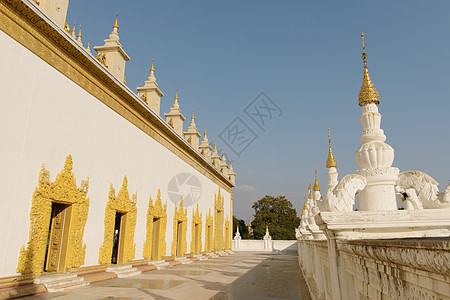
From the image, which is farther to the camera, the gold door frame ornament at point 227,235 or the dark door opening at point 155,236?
the gold door frame ornament at point 227,235

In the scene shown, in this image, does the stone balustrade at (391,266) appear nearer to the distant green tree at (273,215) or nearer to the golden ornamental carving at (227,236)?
the golden ornamental carving at (227,236)

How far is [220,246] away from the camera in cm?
2439

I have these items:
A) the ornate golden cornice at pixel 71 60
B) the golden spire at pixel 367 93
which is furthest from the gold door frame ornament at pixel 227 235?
the golden spire at pixel 367 93

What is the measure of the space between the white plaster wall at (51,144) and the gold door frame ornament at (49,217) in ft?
0.49

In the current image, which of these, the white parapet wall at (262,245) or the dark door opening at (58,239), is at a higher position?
the dark door opening at (58,239)

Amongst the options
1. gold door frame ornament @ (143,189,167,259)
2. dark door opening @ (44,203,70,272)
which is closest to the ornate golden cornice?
gold door frame ornament @ (143,189,167,259)

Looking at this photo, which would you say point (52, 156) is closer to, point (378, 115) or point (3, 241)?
point (3, 241)

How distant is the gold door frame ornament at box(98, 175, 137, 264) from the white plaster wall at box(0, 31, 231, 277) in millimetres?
277

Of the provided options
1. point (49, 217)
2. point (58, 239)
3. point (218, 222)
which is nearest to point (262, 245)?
point (218, 222)

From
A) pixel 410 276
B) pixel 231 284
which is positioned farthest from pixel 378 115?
pixel 231 284

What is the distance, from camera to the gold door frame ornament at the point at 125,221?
905cm

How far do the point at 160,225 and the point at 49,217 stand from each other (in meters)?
6.47

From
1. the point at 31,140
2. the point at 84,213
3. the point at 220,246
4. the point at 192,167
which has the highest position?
the point at 192,167

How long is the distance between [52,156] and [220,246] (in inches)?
757
